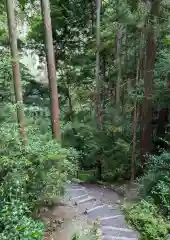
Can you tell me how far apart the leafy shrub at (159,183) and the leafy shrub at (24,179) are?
280 cm

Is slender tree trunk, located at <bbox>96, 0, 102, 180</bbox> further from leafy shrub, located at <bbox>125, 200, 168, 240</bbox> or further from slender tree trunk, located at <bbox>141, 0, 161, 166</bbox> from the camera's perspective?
leafy shrub, located at <bbox>125, 200, 168, 240</bbox>

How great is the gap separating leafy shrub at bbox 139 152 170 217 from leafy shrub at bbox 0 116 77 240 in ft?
9.20

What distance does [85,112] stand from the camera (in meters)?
13.4

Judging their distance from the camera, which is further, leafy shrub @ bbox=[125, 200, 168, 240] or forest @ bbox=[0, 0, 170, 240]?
leafy shrub @ bbox=[125, 200, 168, 240]

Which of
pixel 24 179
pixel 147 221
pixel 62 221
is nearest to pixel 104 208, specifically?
pixel 62 221

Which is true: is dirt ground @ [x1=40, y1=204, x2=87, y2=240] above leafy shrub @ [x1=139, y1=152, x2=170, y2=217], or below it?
below

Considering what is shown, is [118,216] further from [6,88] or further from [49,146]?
[6,88]

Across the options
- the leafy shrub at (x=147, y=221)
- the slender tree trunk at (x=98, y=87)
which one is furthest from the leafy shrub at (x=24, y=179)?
the slender tree trunk at (x=98, y=87)

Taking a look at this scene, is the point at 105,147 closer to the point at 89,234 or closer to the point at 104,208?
the point at 104,208

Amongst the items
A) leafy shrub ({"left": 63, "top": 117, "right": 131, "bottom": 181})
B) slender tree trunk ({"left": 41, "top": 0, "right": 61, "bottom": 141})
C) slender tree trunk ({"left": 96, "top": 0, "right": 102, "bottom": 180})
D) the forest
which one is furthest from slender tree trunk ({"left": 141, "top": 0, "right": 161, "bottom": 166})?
slender tree trunk ({"left": 41, "top": 0, "right": 61, "bottom": 141})

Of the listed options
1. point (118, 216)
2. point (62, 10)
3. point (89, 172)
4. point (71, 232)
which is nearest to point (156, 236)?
point (118, 216)

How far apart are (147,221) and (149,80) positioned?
505 cm

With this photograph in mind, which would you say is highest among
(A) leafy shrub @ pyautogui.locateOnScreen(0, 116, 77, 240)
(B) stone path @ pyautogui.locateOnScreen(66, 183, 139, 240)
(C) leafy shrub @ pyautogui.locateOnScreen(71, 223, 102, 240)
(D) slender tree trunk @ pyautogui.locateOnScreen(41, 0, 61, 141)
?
(D) slender tree trunk @ pyautogui.locateOnScreen(41, 0, 61, 141)

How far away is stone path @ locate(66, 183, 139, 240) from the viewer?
5662 millimetres
